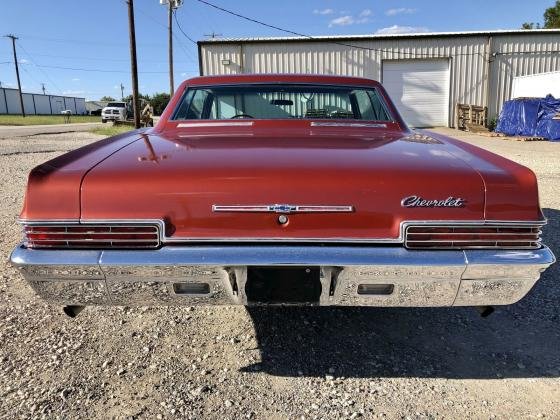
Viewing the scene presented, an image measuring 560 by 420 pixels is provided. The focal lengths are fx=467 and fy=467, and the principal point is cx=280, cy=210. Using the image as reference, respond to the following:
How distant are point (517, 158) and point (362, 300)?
1041 centimetres

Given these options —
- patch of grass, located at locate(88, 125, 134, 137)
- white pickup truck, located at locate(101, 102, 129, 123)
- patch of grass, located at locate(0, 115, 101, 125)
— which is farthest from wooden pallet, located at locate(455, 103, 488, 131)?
patch of grass, located at locate(0, 115, 101, 125)

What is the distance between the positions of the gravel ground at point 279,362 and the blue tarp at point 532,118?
15.0 m

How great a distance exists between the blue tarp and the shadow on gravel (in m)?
15.1

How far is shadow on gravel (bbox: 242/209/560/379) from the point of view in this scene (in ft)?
7.75

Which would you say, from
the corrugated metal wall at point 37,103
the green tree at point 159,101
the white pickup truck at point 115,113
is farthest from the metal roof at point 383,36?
the corrugated metal wall at point 37,103

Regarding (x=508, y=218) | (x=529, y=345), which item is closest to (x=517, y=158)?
(x=529, y=345)

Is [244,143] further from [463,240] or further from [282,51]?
[282,51]

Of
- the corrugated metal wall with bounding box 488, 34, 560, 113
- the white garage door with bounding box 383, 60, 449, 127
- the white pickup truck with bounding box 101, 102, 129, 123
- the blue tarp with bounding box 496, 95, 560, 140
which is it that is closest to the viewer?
the blue tarp with bounding box 496, 95, 560, 140

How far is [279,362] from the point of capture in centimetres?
243

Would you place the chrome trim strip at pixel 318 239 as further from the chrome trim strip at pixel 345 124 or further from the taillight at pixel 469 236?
the chrome trim strip at pixel 345 124

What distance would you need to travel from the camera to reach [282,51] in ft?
69.5

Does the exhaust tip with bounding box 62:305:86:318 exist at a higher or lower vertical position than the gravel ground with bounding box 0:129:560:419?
higher

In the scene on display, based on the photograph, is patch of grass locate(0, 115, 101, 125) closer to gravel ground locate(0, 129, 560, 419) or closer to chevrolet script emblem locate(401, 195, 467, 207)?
gravel ground locate(0, 129, 560, 419)

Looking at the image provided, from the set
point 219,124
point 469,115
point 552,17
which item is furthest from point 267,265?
point 552,17
